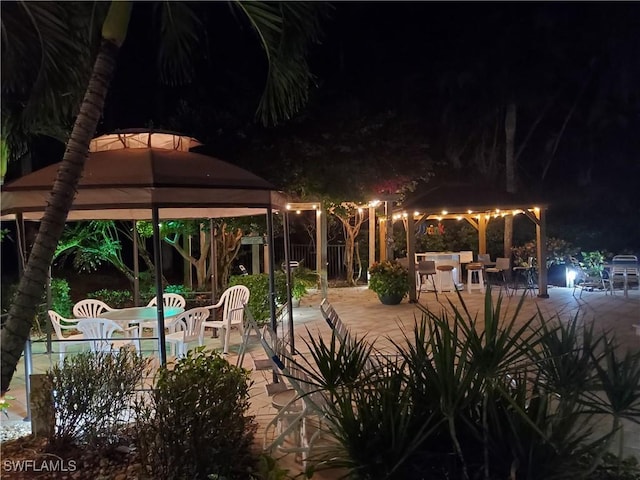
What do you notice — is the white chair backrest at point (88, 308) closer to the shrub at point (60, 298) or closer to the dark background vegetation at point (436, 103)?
the shrub at point (60, 298)

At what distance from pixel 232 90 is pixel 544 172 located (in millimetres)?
14701

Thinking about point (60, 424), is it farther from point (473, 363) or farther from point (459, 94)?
point (459, 94)

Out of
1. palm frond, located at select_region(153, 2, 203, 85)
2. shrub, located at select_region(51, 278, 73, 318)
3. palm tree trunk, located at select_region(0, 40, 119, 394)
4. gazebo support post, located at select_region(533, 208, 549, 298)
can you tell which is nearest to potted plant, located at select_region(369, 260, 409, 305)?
gazebo support post, located at select_region(533, 208, 549, 298)

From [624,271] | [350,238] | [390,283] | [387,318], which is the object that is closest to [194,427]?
[387,318]

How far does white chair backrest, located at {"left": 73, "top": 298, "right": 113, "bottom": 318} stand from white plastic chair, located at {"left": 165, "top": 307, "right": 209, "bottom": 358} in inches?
57.4

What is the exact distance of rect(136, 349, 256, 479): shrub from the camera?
3111mm

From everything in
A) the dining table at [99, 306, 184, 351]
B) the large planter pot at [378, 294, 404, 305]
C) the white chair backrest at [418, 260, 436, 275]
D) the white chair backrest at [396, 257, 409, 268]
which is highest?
the white chair backrest at [396, 257, 409, 268]

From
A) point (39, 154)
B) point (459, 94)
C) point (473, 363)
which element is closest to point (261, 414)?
point (473, 363)

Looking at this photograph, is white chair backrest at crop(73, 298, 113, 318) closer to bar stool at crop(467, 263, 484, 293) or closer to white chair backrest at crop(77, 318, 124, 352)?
white chair backrest at crop(77, 318, 124, 352)

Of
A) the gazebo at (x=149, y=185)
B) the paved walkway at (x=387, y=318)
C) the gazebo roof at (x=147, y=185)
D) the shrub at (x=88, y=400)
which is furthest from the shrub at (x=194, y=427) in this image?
Result: the gazebo roof at (x=147, y=185)

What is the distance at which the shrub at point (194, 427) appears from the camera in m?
3.11

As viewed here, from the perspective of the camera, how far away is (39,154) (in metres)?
13.1

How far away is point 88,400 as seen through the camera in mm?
3617

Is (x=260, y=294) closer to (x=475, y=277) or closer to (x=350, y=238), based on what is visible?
(x=350, y=238)
